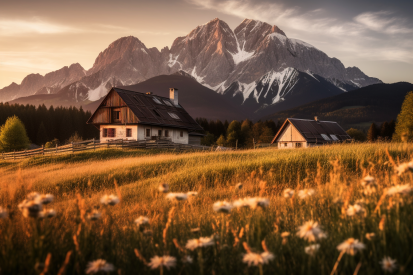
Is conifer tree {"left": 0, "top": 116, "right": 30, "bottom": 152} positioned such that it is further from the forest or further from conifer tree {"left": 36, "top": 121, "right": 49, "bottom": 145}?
conifer tree {"left": 36, "top": 121, "right": 49, "bottom": 145}

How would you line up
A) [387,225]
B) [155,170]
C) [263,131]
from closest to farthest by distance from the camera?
[387,225] → [155,170] → [263,131]

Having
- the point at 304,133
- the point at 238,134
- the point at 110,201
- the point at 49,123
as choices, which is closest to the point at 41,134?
the point at 49,123

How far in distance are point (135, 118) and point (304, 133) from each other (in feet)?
91.7

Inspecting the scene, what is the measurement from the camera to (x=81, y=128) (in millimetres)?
107812

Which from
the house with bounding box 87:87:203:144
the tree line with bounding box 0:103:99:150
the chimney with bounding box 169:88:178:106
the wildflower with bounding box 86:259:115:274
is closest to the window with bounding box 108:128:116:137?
the house with bounding box 87:87:203:144

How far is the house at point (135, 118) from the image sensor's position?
4097 cm

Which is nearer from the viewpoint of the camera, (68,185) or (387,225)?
(387,225)

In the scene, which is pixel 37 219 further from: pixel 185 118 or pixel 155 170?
pixel 185 118

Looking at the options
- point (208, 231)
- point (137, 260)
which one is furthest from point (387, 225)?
point (137, 260)

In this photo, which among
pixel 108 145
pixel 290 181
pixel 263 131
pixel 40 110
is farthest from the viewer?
pixel 40 110

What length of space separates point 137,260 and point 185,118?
1867 inches

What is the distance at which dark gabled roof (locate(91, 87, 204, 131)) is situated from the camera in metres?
41.3

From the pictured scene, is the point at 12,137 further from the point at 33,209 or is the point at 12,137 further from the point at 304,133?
the point at 33,209

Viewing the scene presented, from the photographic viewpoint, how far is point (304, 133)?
49.2 meters
